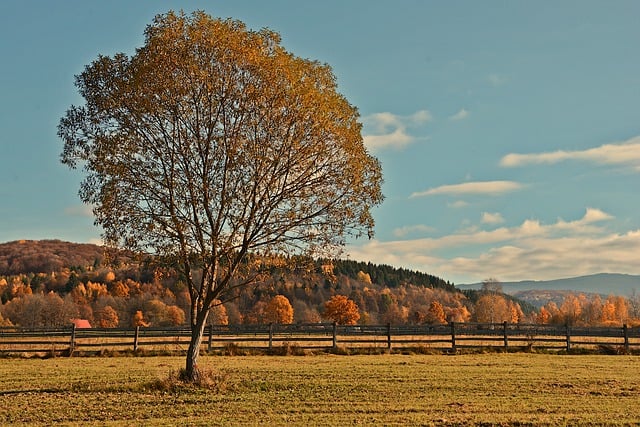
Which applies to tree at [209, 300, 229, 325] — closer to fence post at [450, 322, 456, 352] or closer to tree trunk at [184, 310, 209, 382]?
fence post at [450, 322, 456, 352]

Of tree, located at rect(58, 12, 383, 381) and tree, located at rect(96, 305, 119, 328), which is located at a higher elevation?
tree, located at rect(58, 12, 383, 381)

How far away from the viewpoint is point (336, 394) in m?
15.8

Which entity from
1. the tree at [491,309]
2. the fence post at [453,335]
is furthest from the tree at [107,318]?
the fence post at [453,335]

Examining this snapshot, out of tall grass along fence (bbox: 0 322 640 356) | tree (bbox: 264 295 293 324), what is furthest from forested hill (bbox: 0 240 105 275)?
tall grass along fence (bbox: 0 322 640 356)

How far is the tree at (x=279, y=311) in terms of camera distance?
111062mm

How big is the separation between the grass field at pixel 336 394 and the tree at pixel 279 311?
87.0m

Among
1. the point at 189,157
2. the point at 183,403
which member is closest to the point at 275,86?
the point at 189,157

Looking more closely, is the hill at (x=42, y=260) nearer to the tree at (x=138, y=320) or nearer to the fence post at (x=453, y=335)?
the tree at (x=138, y=320)

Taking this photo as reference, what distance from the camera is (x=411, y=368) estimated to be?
22.3 meters

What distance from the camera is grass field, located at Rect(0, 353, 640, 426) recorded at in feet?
41.7

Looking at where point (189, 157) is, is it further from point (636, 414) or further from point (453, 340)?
point (453, 340)

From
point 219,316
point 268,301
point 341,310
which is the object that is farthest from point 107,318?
point 341,310

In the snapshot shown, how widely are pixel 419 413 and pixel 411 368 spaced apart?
9331mm

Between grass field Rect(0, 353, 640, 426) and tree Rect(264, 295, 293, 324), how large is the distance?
87.0 meters
